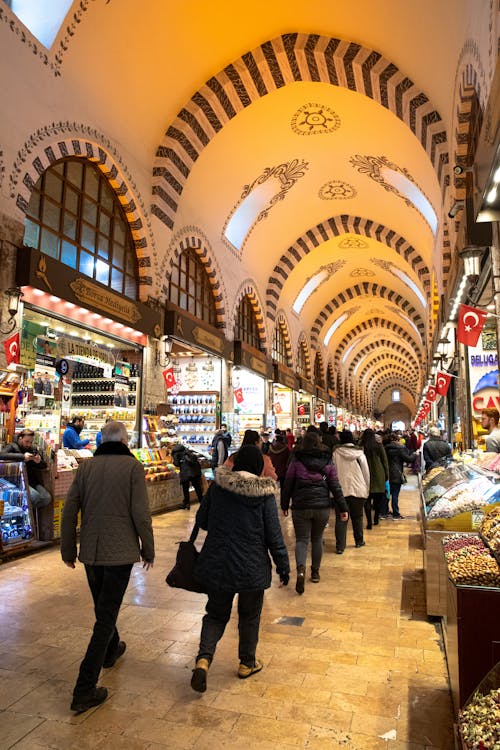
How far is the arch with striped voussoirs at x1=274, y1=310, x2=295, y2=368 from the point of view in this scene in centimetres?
1671

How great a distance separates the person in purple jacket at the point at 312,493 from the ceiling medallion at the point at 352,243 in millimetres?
12712

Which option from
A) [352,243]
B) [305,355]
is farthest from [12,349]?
[305,355]

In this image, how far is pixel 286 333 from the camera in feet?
57.3

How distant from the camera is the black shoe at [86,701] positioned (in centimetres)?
234

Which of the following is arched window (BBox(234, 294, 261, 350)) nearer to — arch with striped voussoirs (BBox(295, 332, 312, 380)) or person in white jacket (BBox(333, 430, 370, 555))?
arch with striped voussoirs (BBox(295, 332, 312, 380))

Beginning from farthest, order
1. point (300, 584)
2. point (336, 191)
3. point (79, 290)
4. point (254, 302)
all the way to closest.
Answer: point (254, 302)
point (336, 191)
point (79, 290)
point (300, 584)

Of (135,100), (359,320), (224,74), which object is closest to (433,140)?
(224,74)

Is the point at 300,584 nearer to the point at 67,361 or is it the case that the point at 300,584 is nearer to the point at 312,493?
the point at 312,493

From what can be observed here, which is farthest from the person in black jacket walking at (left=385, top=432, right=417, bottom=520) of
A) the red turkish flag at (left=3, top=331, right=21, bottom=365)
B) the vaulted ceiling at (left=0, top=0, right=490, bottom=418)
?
the red turkish flag at (left=3, top=331, right=21, bottom=365)

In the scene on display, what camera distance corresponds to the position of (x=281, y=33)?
8320mm

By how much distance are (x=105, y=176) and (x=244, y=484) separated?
6.73m

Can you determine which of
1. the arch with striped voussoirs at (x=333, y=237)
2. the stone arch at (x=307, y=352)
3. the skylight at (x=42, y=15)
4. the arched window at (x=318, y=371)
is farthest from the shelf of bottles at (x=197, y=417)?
the arched window at (x=318, y=371)

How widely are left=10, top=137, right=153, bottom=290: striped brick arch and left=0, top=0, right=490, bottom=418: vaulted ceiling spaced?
0.34 feet

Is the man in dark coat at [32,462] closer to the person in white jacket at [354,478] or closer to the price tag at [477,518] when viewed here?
the person in white jacket at [354,478]
